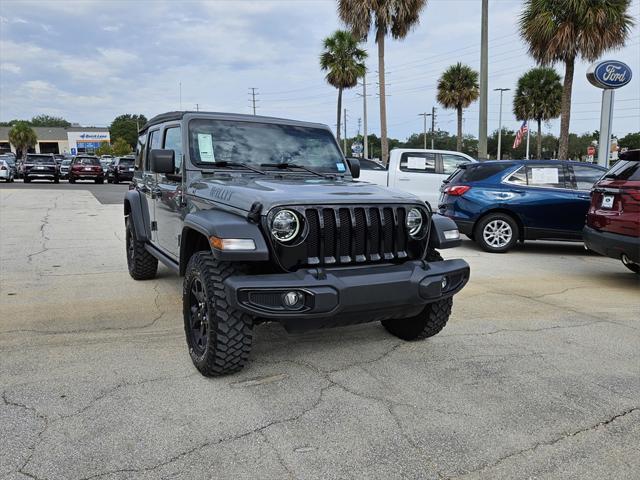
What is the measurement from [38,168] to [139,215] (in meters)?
25.7

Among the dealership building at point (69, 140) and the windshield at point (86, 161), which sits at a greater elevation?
the dealership building at point (69, 140)

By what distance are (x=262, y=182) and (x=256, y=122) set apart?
1105 millimetres

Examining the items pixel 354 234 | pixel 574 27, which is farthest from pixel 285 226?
pixel 574 27

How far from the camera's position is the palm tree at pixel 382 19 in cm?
2319

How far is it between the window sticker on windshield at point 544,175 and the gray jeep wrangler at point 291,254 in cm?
557

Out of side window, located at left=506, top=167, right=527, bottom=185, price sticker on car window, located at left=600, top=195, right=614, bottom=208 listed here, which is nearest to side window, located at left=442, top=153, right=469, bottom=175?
side window, located at left=506, top=167, right=527, bottom=185

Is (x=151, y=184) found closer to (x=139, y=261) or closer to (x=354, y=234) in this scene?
(x=139, y=261)

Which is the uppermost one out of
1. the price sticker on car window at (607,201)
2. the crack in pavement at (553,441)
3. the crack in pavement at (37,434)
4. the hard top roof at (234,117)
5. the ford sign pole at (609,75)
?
the ford sign pole at (609,75)

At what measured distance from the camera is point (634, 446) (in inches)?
110

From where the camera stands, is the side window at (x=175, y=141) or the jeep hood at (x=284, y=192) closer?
the jeep hood at (x=284, y=192)

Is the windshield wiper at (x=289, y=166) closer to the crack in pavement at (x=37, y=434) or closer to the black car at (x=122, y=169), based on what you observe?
the crack in pavement at (x=37, y=434)

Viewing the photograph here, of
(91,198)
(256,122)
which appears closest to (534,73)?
(91,198)

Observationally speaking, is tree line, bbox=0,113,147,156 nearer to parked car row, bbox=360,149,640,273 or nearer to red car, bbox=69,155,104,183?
red car, bbox=69,155,104,183

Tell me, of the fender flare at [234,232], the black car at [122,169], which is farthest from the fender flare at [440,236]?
the black car at [122,169]
